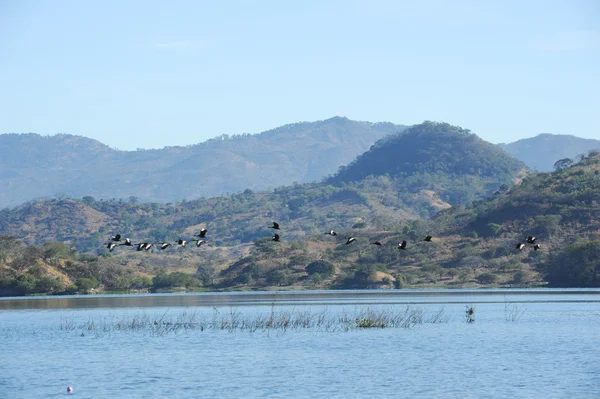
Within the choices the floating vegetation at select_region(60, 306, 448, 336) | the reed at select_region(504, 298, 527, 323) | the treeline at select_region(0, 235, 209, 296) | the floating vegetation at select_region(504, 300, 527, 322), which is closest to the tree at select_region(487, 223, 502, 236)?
the treeline at select_region(0, 235, 209, 296)

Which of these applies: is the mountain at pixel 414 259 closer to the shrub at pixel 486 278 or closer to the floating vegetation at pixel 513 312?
the shrub at pixel 486 278

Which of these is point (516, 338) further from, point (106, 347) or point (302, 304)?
point (302, 304)

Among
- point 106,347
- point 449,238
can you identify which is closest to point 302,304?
point 106,347

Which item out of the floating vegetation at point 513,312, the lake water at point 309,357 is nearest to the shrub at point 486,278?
the floating vegetation at point 513,312

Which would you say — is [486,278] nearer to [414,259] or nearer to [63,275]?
[414,259]

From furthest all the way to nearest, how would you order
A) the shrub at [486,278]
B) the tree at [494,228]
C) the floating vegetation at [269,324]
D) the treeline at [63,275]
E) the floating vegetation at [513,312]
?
the tree at [494,228] < the treeline at [63,275] < the shrub at [486,278] < the floating vegetation at [513,312] < the floating vegetation at [269,324]

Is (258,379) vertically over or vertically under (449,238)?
under

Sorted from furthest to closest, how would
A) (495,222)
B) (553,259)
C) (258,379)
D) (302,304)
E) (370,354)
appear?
1. (495,222)
2. (553,259)
3. (302,304)
4. (370,354)
5. (258,379)

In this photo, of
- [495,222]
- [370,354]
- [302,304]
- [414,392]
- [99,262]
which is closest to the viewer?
[414,392]

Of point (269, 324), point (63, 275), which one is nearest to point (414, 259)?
point (63, 275)

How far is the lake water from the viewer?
40.1 meters

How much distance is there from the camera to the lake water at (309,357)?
131ft

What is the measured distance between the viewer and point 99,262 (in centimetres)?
14638

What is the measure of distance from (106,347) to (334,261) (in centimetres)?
9462
